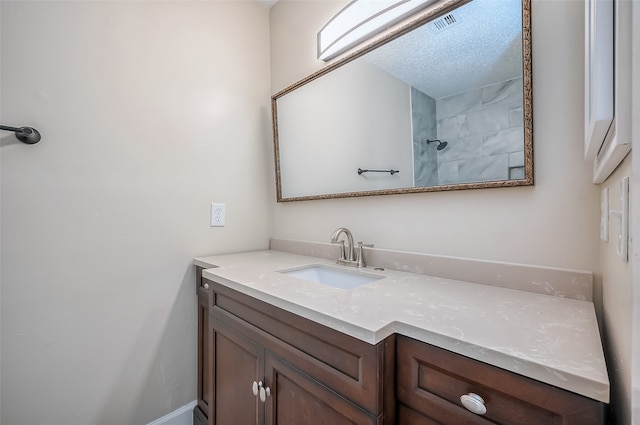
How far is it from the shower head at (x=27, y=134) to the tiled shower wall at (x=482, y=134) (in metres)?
1.49

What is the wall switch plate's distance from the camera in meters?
1.55

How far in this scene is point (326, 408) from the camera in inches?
27.3

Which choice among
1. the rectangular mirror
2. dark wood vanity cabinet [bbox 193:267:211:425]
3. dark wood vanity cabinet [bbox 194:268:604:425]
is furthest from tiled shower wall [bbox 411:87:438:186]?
dark wood vanity cabinet [bbox 193:267:211:425]

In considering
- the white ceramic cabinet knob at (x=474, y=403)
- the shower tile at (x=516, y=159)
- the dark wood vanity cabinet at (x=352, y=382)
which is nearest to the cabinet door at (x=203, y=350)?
the dark wood vanity cabinet at (x=352, y=382)

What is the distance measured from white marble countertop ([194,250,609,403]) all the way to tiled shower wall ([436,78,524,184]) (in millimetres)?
384

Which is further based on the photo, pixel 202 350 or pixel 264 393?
pixel 202 350

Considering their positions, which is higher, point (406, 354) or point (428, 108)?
point (428, 108)

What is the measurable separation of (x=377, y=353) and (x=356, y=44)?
1335 mm

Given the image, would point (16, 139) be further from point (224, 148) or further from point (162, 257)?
point (224, 148)

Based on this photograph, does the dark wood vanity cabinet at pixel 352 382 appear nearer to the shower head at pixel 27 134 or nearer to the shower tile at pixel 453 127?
the shower tile at pixel 453 127

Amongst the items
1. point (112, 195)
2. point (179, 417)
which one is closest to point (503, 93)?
point (112, 195)

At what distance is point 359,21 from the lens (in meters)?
1.30

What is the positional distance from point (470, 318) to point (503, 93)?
0.72 meters

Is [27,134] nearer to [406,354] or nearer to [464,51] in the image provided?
[406,354]
